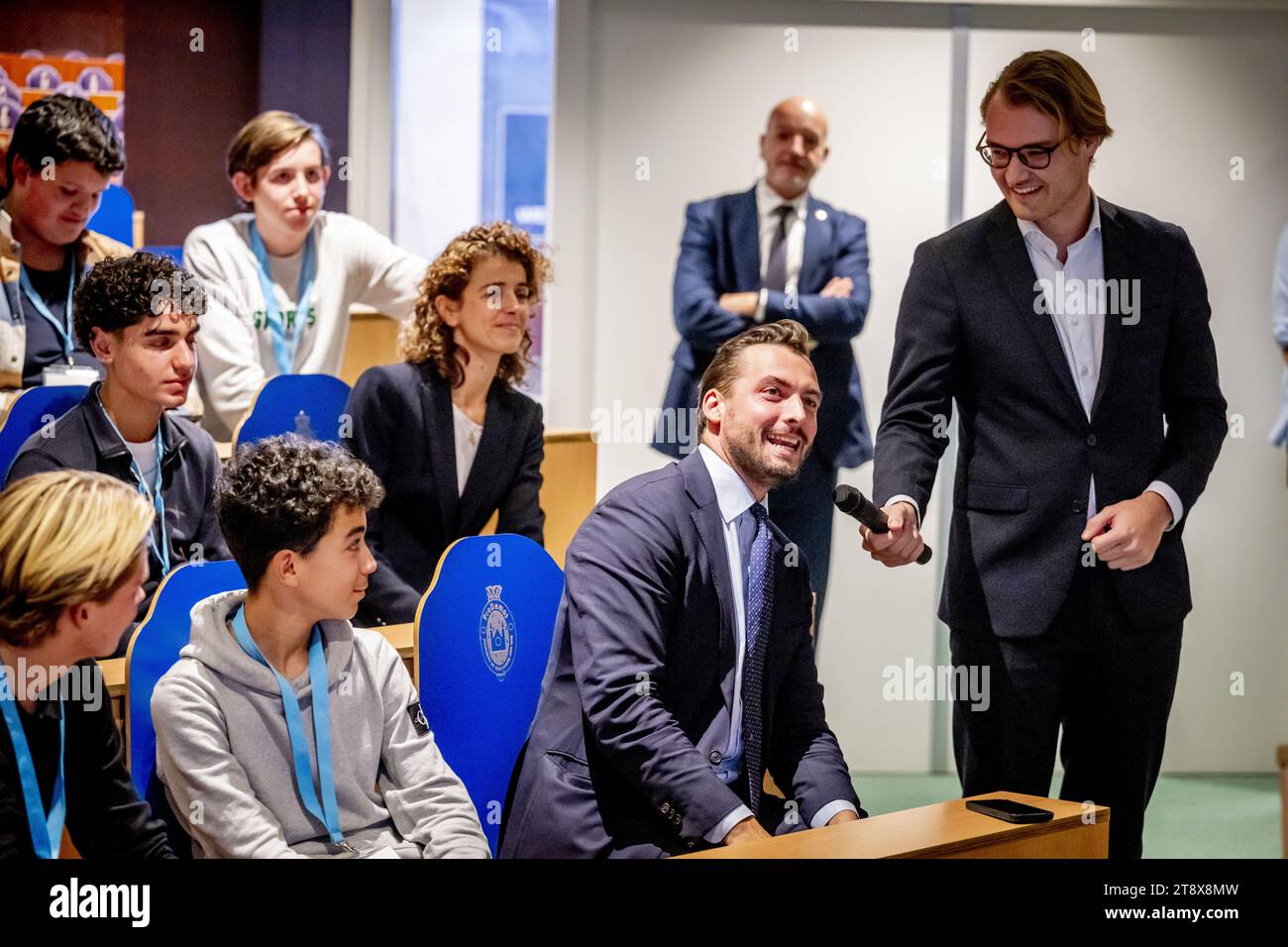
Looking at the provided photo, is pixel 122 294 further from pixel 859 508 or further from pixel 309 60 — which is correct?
pixel 859 508

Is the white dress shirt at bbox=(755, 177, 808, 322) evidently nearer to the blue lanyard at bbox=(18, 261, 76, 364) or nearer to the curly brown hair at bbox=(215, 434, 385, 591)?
the curly brown hair at bbox=(215, 434, 385, 591)

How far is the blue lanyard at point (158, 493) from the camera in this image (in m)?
2.24

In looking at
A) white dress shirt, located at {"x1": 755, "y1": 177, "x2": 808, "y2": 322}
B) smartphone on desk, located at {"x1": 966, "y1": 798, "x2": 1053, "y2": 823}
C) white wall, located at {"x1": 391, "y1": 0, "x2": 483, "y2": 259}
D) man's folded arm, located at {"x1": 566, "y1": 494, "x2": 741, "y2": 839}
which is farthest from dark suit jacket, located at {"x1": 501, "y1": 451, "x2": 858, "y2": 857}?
white wall, located at {"x1": 391, "y1": 0, "x2": 483, "y2": 259}

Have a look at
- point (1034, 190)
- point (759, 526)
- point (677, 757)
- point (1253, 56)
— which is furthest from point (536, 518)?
point (1253, 56)

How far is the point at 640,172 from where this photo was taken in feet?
10.8

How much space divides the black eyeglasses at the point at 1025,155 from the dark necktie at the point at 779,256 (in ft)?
2.08

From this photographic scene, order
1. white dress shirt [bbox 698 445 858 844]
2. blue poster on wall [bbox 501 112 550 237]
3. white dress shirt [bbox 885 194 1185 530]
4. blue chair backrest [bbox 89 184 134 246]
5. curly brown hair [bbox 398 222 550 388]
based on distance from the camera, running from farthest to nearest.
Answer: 1. blue poster on wall [bbox 501 112 550 237]
2. blue chair backrest [bbox 89 184 134 246]
3. curly brown hair [bbox 398 222 550 388]
4. white dress shirt [bbox 885 194 1185 530]
5. white dress shirt [bbox 698 445 858 844]

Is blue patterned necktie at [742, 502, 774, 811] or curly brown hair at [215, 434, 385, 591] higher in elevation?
curly brown hair at [215, 434, 385, 591]

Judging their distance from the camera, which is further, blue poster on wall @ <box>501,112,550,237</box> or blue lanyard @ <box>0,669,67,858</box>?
blue poster on wall @ <box>501,112,550,237</box>

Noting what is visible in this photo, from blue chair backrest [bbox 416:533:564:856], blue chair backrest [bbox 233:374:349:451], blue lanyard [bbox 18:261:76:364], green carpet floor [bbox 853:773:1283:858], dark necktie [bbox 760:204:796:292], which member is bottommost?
green carpet floor [bbox 853:773:1283:858]

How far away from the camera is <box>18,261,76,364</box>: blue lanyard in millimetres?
2613

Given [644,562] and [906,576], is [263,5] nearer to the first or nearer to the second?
[644,562]

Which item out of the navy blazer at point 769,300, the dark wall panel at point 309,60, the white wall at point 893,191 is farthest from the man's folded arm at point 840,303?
the dark wall panel at point 309,60

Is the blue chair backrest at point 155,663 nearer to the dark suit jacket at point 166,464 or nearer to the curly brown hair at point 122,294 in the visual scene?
the dark suit jacket at point 166,464
